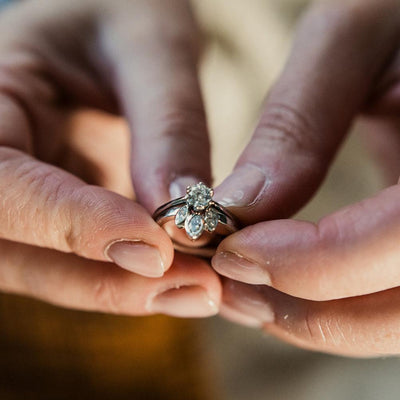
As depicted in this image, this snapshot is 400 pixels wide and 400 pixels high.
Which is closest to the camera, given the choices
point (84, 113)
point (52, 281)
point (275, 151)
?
point (275, 151)

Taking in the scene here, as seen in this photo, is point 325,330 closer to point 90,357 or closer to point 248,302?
point 248,302

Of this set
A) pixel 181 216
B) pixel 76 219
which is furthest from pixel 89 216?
pixel 181 216

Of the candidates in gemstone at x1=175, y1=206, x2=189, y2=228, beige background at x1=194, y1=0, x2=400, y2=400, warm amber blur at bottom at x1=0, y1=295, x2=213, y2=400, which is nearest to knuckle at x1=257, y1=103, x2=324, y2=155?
gemstone at x1=175, y1=206, x2=189, y2=228

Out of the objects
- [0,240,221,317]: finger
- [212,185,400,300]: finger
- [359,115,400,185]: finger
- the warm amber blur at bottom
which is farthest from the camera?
the warm amber blur at bottom


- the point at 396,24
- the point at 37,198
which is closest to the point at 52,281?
the point at 37,198

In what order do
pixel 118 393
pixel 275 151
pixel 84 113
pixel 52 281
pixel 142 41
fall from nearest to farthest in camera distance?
pixel 275 151, pixel 52 281, pixel 142 41, pixel 84 113, pixel 118 393

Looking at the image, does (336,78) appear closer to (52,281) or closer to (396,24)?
(396,24)

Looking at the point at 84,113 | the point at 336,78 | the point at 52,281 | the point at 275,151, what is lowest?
the point at 52,281

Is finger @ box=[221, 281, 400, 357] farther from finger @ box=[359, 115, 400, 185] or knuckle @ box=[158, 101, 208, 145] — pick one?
finger @ box=[359, 115, 400, 185]

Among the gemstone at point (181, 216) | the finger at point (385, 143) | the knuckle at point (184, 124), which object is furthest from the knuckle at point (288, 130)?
the finger at point (385, 143)
